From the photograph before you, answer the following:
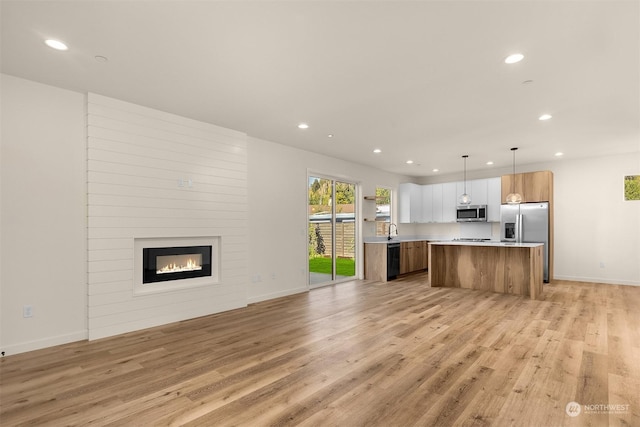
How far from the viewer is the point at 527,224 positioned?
291 inches

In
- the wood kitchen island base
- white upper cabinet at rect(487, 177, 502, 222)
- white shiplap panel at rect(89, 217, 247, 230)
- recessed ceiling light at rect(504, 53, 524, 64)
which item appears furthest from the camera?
white upper cabinet at rect(487, 177, 502, 222)

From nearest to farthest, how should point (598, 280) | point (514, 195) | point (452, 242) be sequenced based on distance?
point (514, 195), point (452, 242), point (598, 280)

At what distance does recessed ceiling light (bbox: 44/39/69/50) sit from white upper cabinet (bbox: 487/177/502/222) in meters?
8.37

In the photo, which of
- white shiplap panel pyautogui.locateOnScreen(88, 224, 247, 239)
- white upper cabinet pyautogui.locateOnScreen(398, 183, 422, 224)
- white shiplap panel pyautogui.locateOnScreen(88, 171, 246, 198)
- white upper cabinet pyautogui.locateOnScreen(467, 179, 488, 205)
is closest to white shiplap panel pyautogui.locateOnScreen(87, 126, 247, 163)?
white shiplap panel pyautogui.locateOnScreen(88, 171, 246, 198)

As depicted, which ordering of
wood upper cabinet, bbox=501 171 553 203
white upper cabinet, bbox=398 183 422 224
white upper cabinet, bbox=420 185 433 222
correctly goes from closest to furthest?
wood upper cabinet, bbox=501 171 553 203, white upper cabinet, bbox=398 183 422 224, white upper cabinet, bbox=420 185 433 222

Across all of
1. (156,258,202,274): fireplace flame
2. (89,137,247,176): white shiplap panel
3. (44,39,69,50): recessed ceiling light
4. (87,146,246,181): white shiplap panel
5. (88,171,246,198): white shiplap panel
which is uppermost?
(44,39,69,50): recessed ceiling light

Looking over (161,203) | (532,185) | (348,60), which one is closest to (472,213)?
(532,185)

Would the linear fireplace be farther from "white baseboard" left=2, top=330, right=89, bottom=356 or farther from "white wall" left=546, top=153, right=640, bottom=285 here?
"white wall" left=546, top=153, right=640, bottom=285

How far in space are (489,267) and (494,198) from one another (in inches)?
103

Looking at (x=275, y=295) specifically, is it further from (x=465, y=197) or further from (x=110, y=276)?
(x=465, y=197)

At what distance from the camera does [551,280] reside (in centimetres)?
738

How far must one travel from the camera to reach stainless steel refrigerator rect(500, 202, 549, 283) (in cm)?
719

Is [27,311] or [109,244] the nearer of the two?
[27,311]

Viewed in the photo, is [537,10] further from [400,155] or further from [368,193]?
[368,193]
